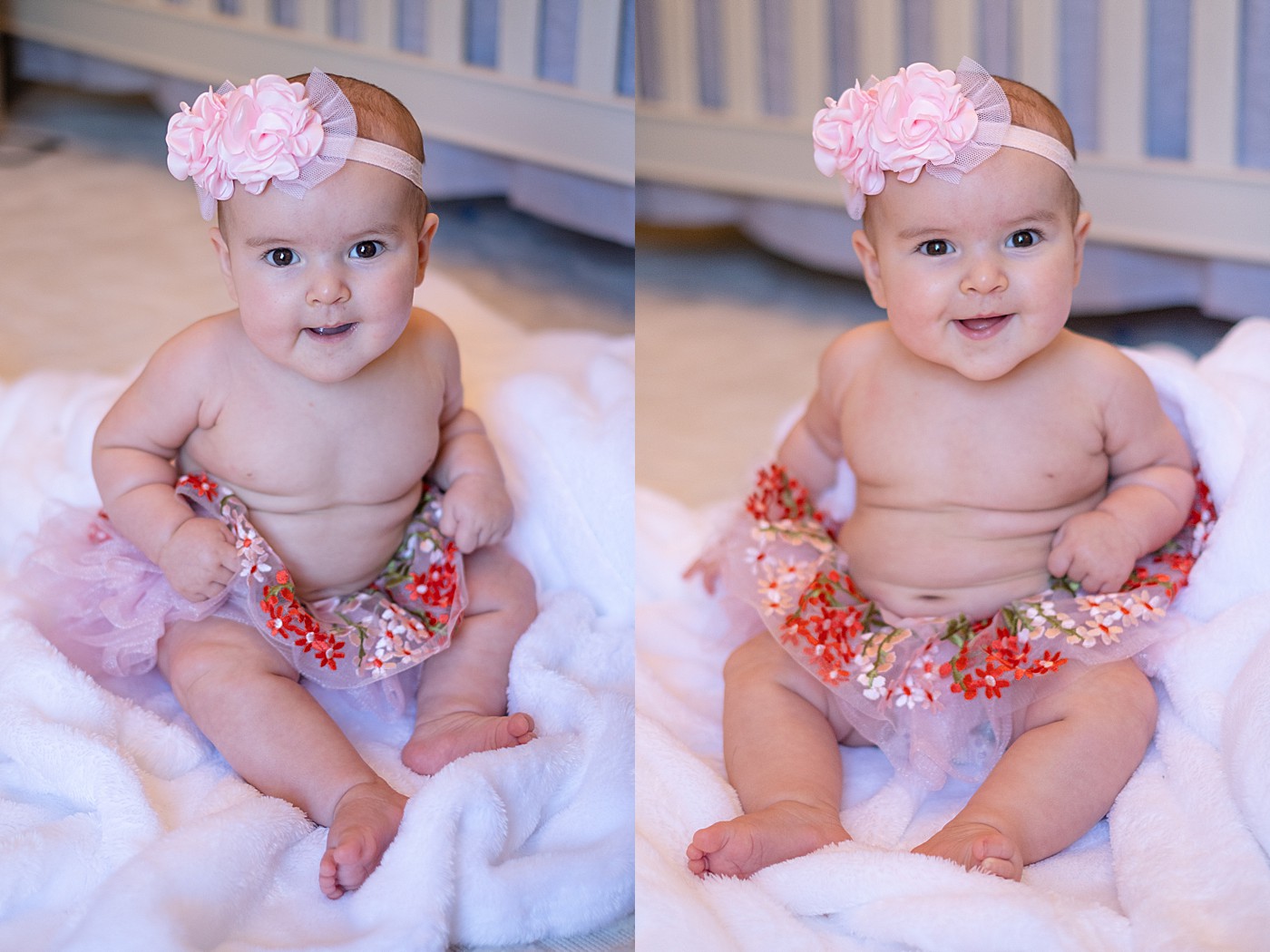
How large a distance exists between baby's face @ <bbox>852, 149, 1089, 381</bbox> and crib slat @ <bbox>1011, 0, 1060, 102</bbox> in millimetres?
1024

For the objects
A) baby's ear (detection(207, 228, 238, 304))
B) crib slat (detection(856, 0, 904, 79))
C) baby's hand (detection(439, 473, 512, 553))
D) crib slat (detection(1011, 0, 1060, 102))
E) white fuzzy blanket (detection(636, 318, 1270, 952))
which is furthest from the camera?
crib slat (detection(856, 0, 904, 79))

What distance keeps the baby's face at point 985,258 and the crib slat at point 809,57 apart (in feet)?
4.10

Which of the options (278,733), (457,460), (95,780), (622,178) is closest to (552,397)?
(457,460)

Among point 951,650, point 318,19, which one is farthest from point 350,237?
point 318,19

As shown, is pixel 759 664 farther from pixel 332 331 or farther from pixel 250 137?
pixel 250 137

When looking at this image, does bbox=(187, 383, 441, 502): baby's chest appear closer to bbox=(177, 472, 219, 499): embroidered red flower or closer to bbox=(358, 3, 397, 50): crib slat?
bbox=(177, 472, 219, 499): embroidered red flower

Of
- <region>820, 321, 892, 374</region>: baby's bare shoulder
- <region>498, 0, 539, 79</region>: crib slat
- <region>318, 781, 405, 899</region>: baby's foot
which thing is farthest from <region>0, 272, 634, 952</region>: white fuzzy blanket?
<region>498, 0, 539, 79</region>: crib slat

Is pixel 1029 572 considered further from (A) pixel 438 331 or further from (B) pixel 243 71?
(B) pixel 243 71

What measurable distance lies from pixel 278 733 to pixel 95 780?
13cm

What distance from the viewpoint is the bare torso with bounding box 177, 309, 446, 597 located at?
1.15 m

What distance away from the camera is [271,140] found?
1.01 meters

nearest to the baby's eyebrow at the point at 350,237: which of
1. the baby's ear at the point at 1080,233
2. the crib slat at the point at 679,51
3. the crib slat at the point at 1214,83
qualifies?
the baby's ear at the point at 1080,233

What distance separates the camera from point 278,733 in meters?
1.03

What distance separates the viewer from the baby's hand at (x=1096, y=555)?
3.66 feet
